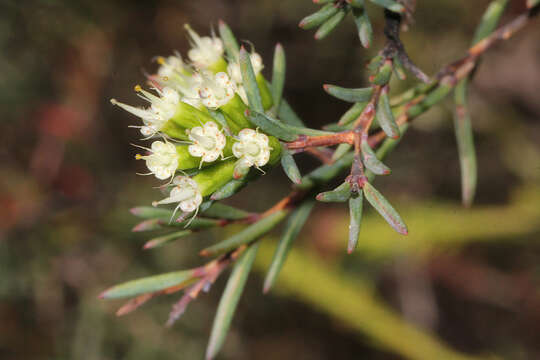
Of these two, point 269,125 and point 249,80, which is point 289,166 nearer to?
point 269,125

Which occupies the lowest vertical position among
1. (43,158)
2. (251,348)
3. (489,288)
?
(251,348)

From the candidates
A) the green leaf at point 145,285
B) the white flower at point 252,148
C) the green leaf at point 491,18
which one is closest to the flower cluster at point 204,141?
the white flower at point 252,148

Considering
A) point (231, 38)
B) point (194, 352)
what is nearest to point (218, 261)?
point (231, 38)

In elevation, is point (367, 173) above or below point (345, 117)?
below

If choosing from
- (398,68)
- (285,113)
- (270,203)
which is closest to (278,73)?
(285,113)

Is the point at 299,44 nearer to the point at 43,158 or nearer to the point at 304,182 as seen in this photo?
the point at 43,158

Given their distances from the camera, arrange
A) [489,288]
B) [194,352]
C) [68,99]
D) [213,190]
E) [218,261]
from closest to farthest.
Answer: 1. [213,190]
2. [218,261]
3. [194,352]
4. [489,288]
5. [68,99]

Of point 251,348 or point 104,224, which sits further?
point 251,348
